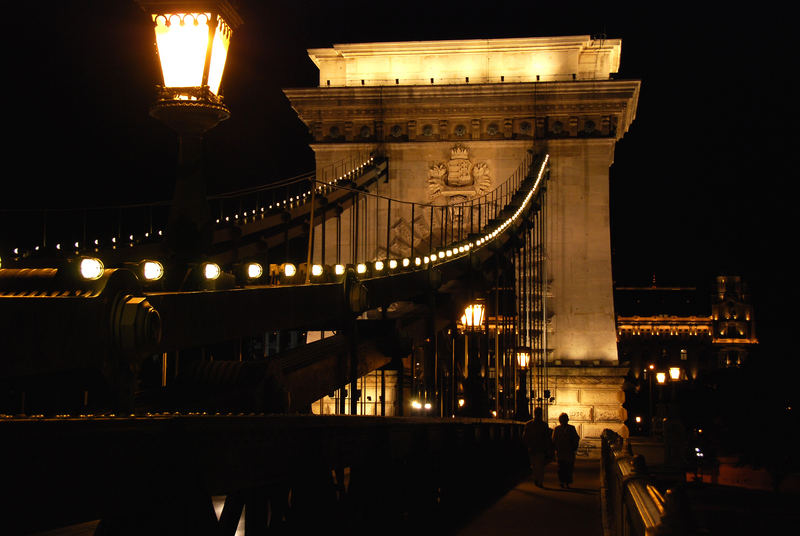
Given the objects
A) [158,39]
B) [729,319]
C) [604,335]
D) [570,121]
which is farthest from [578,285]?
[729,319]

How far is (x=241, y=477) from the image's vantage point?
15.0 feet

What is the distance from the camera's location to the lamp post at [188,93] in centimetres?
627

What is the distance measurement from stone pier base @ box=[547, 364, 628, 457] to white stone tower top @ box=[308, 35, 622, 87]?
9.20m

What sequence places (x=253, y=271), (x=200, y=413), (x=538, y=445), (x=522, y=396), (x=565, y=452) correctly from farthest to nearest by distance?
(x=522, y=396) → (x=538, y=445) → (x=565, y=452) → (x=253, y=271) → (x=200, y=413)

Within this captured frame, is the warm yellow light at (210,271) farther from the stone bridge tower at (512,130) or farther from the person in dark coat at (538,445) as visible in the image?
the stone bridge tower at (512,130)

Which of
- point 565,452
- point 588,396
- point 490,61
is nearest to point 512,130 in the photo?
point 490,61

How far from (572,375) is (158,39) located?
26.4 meters

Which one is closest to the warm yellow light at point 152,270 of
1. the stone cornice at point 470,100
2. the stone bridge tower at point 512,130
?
the stone bridge tower at point 512,130

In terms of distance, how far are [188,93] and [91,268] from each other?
1663mm

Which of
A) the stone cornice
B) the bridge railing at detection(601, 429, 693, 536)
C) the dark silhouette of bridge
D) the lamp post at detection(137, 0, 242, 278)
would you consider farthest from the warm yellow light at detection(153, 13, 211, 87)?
the stone cornice

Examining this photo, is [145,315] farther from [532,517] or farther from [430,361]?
[430,361]

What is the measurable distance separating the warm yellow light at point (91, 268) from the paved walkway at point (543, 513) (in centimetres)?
608

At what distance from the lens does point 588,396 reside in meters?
31.5

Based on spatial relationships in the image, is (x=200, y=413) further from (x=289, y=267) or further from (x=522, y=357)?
(x=522, y=357)
